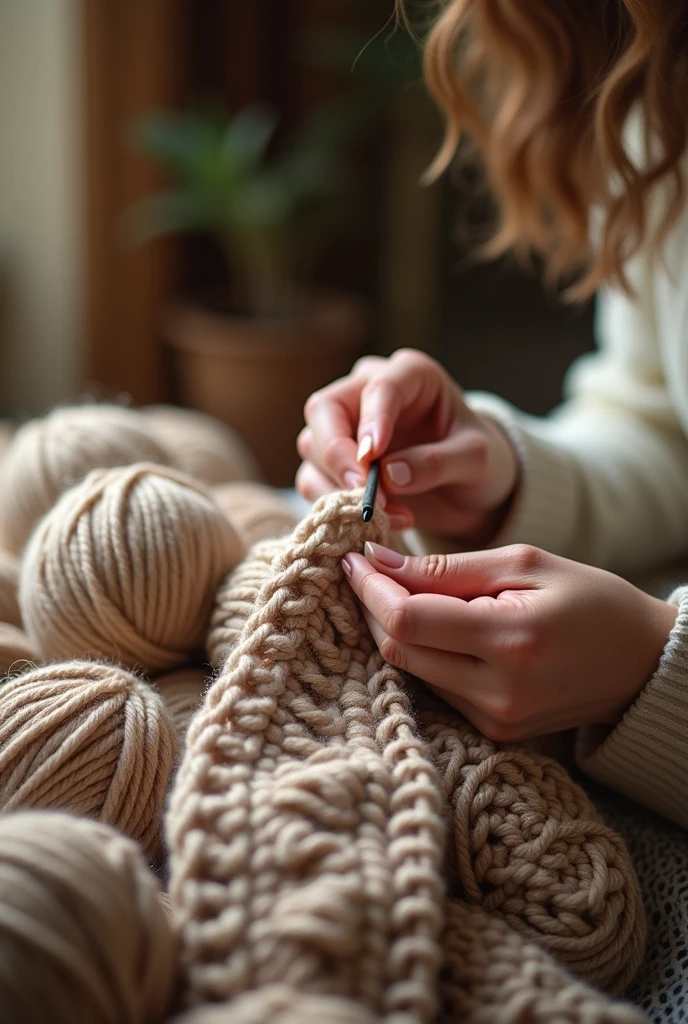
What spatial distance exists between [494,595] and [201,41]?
193 centimetres

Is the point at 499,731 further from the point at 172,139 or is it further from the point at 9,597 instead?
the point at 172,139

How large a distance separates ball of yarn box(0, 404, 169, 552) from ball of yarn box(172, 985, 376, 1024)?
1.45 feet

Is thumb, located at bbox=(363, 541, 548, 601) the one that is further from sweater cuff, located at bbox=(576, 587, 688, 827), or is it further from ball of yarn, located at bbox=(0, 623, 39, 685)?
ball of yarn, located at bbox=(0, 623, 39, 685)

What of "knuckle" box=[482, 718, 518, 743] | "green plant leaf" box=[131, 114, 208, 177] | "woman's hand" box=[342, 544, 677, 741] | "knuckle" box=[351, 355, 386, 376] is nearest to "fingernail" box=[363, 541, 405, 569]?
"woman's hand" box=[342, 544, 677, 741]

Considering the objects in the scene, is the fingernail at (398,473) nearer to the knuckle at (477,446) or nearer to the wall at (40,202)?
the knuckle at (477,446)

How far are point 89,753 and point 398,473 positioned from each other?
0.93 feet

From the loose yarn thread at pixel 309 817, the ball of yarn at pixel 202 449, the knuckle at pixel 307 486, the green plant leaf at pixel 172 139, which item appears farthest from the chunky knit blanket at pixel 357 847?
the green plant leaf at pixel 172 139

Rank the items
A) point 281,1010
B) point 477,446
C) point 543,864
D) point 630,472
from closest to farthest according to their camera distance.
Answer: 1. point 281,1010
2. point 543,864
3. point 477,446
4. point 630,472

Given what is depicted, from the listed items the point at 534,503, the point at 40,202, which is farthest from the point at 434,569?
the point at 40,202

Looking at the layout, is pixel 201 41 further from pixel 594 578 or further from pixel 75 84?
pixel 594 578

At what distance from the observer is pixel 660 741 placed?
0.56 meters

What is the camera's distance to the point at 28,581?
0.61 m

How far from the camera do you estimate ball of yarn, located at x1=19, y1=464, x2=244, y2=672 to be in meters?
0.58

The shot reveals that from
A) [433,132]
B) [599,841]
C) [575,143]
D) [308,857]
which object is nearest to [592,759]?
[599,841]
